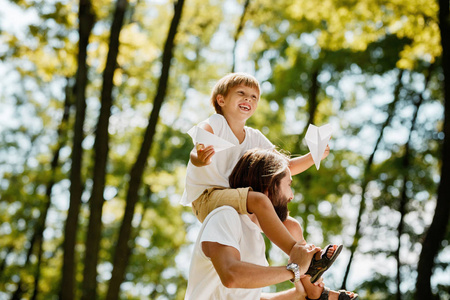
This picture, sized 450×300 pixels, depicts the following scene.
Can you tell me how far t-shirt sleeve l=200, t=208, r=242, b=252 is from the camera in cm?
259

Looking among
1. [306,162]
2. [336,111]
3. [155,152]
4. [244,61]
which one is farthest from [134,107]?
[306,162]

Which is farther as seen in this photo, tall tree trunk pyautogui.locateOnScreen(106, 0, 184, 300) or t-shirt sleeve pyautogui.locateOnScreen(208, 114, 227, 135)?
tall tree trunk pyautogui.locateOnScreen(106, 0, 184, 300)

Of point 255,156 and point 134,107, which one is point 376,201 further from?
point 255,156

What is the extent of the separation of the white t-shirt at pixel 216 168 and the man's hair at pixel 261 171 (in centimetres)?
14

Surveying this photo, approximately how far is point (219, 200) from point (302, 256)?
1.86ft

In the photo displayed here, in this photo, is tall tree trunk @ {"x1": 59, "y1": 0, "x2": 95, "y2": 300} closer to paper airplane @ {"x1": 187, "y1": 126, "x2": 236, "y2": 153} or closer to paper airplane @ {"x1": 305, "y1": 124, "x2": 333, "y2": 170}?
paper airplane @ {"x1": 305, "y1": 124, "x2": 333, "y2": 170}

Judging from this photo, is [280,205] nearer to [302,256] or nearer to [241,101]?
[302,256]

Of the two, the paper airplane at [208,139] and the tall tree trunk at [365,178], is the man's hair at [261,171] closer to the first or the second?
the paper airplane at [208,139]

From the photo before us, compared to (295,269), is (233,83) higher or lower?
higher

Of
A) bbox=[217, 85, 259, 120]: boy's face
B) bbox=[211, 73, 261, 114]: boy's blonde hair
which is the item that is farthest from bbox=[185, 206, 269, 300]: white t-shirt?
bbox=[211, 73, 261, 114]: boy's blonde hair

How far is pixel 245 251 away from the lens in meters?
2.93

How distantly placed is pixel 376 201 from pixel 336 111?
2.77 m

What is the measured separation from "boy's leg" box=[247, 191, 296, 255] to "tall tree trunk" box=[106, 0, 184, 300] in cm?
454

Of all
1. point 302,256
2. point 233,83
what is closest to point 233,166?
point 233,83
